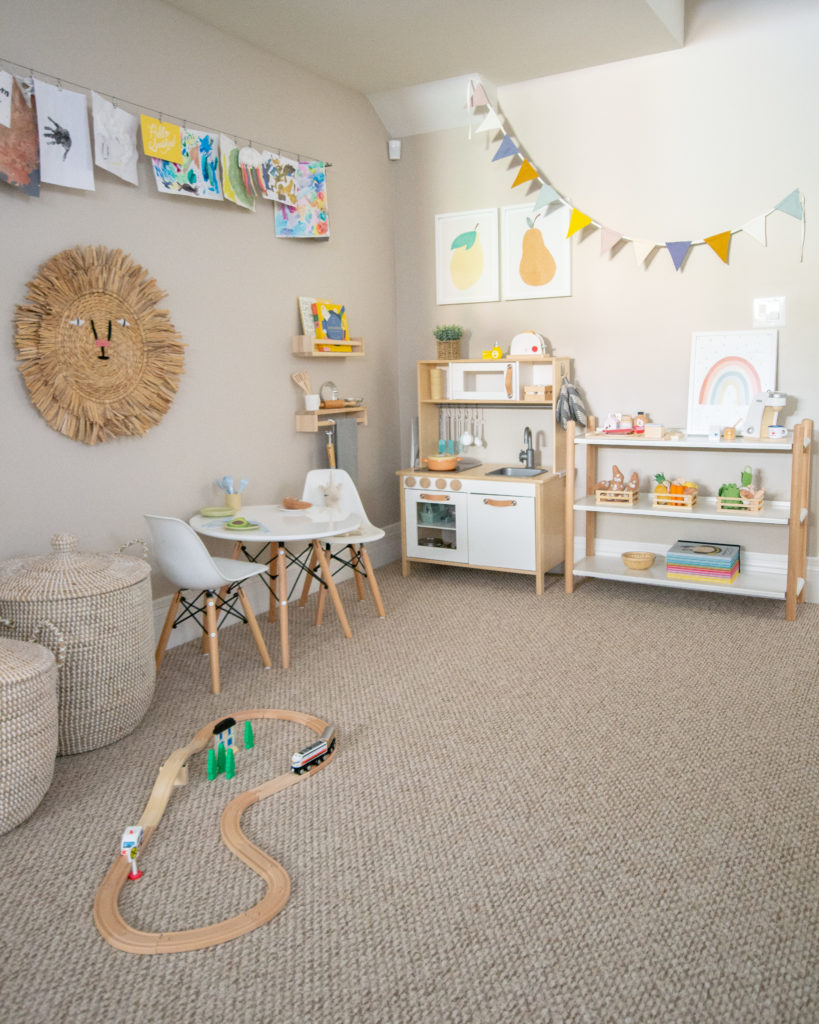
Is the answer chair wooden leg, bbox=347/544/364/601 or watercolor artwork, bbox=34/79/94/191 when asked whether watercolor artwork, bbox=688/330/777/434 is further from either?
watercolor artwork, bbox=34/79/94/191

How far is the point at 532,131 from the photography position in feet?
14.5

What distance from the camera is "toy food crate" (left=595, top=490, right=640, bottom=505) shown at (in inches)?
163

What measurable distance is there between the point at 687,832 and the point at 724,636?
5.31ft

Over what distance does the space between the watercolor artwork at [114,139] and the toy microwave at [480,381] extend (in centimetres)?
198

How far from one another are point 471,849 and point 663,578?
2.29 m

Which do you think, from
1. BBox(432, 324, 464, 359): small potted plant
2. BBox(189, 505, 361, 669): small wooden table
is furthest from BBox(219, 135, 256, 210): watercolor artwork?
BBox(189, 505, 361, 669): small wooden table

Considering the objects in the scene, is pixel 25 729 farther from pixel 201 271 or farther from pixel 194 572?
pixel 201 271

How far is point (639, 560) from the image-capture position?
165 inches

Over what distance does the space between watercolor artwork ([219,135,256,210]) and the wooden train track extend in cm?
245

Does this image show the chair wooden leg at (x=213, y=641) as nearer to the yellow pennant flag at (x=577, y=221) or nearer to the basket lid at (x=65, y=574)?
the basket lid at (x=65, y=574)

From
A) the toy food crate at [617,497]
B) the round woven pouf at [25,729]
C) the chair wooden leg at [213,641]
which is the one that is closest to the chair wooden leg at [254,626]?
the chair wooden leg at [213,641]

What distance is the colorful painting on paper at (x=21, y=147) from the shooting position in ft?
9.29

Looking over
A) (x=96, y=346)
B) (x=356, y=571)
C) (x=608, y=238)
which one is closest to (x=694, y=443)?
(x=608, y=238)

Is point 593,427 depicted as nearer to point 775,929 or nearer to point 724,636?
point 724,636
